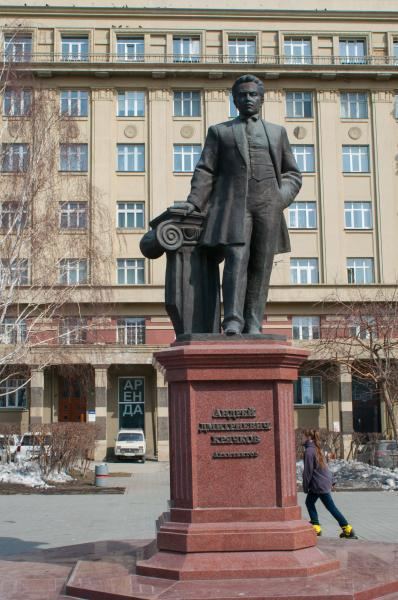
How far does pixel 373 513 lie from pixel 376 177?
96.3ft

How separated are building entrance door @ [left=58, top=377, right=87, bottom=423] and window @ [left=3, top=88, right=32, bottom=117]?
19683mm

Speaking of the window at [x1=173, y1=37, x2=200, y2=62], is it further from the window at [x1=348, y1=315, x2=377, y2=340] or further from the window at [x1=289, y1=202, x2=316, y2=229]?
the window at [x1=348, y1=315, x2=377, y2=340]

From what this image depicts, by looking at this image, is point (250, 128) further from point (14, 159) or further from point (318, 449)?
point (14, 159)

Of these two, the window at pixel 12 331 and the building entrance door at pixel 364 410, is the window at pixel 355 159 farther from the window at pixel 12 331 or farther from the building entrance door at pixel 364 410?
the window at pixel 12 331

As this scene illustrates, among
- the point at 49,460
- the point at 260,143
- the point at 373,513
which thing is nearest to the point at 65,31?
the point at 49,460

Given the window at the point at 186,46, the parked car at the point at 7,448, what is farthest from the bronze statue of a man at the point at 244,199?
the window at the point at 186,46

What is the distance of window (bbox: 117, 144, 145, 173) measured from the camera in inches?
1681

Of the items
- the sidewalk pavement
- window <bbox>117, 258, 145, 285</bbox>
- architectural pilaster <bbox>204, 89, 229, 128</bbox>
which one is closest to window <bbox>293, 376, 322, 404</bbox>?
window <bbox>117, 258, 145, 285</bbox>

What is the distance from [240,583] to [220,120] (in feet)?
126

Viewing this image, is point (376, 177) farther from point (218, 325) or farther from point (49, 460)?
point (218, 325)

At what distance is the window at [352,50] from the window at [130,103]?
11.6 m

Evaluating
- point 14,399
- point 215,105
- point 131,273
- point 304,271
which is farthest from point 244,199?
point 215,105

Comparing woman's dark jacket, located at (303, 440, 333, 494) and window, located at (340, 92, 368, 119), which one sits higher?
window, located at (340, 92, 368, 119)

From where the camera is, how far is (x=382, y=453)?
26.6 metres
